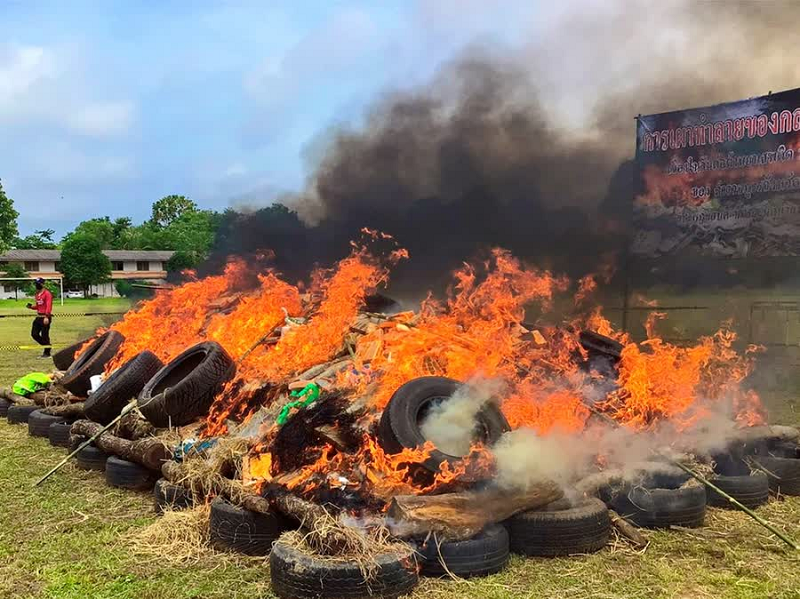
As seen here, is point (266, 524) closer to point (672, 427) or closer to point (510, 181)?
point (672, 427)

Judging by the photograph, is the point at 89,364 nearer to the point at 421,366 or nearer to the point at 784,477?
the point at 421,366

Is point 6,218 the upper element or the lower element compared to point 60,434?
upper

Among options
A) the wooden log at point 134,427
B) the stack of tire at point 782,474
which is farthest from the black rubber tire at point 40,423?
the stack of tire at point 782,474

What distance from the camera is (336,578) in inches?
181

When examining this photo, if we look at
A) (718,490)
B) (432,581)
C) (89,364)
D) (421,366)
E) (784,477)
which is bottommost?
(432,581)

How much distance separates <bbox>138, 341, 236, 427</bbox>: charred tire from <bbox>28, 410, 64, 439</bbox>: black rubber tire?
2377 mm

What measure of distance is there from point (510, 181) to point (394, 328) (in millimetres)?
10116

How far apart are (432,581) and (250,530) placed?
5.04 feet

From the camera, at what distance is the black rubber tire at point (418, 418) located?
5848 millimetres

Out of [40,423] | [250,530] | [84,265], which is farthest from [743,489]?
[84,265]

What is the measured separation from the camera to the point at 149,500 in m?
7.02

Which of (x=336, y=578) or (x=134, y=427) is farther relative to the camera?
(x=134, y=427)

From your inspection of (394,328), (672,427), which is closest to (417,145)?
(394,328)

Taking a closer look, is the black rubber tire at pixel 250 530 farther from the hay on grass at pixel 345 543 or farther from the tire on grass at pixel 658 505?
the tire on grass at pixel 658 505
